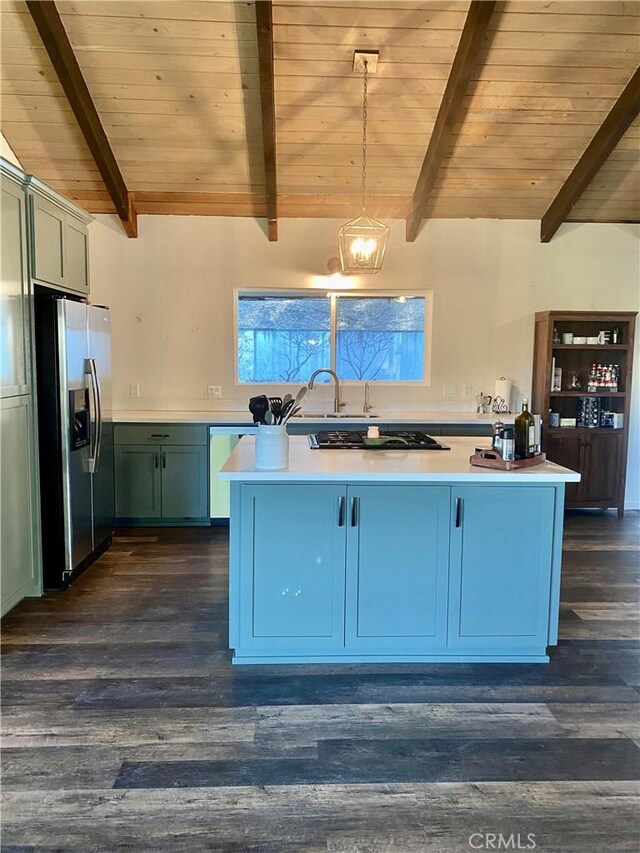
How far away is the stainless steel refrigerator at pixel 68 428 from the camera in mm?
3211

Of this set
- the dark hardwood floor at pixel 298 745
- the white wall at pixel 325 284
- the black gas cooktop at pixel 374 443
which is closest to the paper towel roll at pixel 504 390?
the white wall at pixel 325 284

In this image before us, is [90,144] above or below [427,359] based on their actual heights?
above

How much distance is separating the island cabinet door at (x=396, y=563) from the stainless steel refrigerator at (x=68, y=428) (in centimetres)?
183

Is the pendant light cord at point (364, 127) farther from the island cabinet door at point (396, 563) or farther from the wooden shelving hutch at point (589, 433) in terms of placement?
the wooden shelving hutch at point (589, 433)

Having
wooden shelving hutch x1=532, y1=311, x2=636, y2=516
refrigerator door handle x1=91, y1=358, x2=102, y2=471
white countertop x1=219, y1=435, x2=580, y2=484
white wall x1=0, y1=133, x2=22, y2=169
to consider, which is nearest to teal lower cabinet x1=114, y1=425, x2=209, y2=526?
refrigerator door handle x1=91, y1=358, x2=102, y2=471

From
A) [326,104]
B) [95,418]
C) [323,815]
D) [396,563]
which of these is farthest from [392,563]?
[326,104]

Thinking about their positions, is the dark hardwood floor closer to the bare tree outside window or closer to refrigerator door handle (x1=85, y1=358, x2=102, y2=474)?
refrigerator door handle (x1=85, y1=358, x2=102, y2=474)

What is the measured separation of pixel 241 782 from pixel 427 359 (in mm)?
4013

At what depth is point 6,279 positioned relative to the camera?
9.33 feet

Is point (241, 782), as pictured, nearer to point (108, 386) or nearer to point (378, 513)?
point (378, 513)

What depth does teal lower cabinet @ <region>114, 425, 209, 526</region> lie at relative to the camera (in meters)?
4.46

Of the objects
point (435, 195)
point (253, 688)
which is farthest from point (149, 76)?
point (253, 688)

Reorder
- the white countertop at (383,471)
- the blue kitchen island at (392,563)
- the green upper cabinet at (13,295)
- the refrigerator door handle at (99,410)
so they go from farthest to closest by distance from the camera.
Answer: the refrigerator door handle at (99,410) < the green upper cabinet at (13,295) < the blue kitchen island at (392,563) < the white countertop at (383,471)

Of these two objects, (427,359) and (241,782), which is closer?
(241,782)
